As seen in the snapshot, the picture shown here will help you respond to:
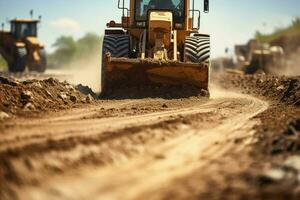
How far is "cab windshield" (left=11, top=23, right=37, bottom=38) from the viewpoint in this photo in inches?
1332

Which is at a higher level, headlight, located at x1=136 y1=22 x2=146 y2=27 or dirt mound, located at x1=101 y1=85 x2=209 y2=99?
headlight, located at x1=136 y1=22 x2=146 y2=27

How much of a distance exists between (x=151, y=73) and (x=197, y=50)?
1.95m

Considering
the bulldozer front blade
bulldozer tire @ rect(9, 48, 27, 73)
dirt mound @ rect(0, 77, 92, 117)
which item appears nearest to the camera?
dirt mound @ rect(0, 77, 92, 117)

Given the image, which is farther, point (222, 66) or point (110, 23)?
point (222, 66)

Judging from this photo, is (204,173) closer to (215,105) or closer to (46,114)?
(46,114)

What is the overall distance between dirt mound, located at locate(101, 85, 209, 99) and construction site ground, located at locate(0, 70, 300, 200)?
8.03 feet

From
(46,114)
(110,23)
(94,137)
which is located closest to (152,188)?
(94,137)

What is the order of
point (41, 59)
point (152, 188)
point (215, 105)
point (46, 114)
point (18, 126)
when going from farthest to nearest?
point (41, 59) → point (215, 105) → point (46, 114) → point (18, 126) → point (152, 188)

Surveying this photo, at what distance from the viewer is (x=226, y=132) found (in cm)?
787

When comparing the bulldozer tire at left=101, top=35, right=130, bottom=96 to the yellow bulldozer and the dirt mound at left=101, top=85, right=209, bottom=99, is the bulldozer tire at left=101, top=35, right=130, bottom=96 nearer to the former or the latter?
the yellow bulldozer

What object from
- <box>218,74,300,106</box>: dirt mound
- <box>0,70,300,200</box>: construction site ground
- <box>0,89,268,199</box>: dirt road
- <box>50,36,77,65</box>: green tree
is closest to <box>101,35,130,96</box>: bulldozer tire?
<box>0,70,300,200</box>: construction site ground

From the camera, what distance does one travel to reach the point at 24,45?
108 ft

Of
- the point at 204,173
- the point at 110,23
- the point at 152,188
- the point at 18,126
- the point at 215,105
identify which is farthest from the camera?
the point at 110,23

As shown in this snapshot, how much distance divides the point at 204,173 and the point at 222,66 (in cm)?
4287
